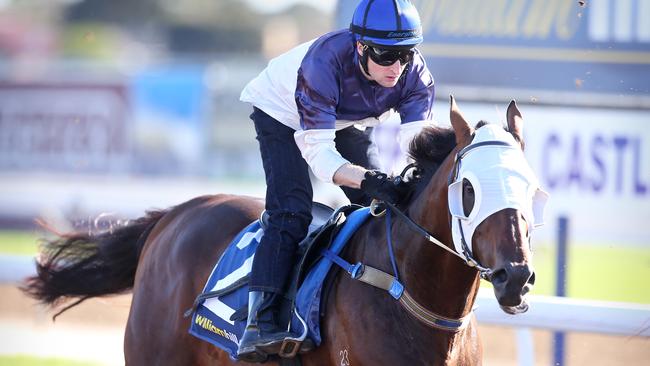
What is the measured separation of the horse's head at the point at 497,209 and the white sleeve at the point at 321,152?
21.7 inches

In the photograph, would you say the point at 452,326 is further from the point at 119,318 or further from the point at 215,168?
the point at 215,168

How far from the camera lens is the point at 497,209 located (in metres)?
2.83

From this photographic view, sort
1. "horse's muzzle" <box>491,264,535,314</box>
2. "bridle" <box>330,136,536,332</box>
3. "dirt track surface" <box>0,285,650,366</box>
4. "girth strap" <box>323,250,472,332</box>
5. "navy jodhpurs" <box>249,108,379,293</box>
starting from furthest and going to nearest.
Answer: "dirt track surface" <box>0,285,650,366</box> → "navy jodhpurs" <box>249,108,379,293</box> → "girth strap" <box>323,250,472,332</box> → "bridle" <box>330,136,536,332</box> → "horse's muzzle" <box>491,264,535,314</box>

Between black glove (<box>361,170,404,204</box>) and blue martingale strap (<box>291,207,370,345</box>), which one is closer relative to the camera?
black glove (<box>361,170,404,204</box>)

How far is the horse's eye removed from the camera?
9.68 feet

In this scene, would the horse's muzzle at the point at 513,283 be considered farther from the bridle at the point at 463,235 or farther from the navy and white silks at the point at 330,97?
the navy and white silks at the point at 330,97

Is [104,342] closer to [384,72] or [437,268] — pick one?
[384,72]

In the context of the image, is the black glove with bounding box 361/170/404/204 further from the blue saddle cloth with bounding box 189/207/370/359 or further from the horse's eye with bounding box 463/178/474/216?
the horse's eye with bounding box 463/178/474/216

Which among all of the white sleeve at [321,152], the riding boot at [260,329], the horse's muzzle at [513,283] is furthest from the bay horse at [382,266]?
the white sleeve at [321,152]

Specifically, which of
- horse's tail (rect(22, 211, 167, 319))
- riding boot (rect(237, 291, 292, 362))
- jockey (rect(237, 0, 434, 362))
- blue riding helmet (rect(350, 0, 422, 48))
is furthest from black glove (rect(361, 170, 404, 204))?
horse's tail (rect(22, 211, 167, 319))

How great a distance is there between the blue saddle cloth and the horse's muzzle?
3.14 ft

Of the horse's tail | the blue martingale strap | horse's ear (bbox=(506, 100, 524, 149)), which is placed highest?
horse's ear (bbox=(506, 100, 524, 149))

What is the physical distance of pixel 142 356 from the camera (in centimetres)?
435

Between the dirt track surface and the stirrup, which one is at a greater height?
the stirrup
